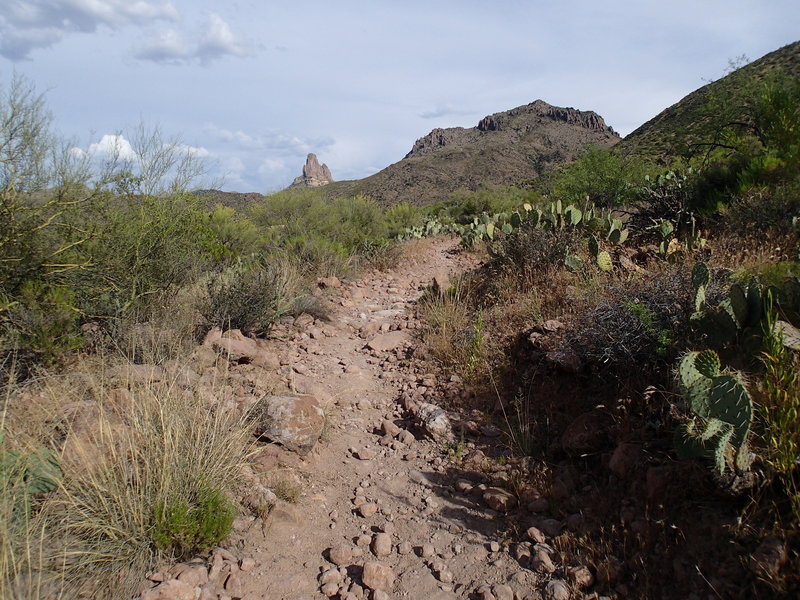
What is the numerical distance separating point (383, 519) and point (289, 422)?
97 cm

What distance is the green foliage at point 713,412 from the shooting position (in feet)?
7.74

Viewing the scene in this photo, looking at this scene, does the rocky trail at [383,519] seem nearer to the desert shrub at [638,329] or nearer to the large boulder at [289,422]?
the large boulder at [289,422]

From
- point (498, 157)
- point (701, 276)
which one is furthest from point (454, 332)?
point (498, 157)

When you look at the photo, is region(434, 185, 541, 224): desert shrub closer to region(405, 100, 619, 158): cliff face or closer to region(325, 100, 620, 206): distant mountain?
region(325, 100, 620, 206): distant mountain

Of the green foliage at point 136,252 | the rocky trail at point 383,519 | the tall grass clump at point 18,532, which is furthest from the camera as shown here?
the green foliage at point 136,252

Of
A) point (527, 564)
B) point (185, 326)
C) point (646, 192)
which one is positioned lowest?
point (527, 564)

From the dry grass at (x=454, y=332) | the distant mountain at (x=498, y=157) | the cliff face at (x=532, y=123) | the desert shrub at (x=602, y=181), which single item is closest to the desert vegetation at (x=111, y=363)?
the dry grass at (x=454, y=332)

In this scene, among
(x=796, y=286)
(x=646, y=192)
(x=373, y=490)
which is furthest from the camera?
(x=646, y=192)

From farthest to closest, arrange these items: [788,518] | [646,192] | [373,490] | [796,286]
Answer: [646,192], [373,490], [796,286], [788,518]

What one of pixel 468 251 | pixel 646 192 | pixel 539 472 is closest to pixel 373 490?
pixel 539 472

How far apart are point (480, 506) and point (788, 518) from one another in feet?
5.09

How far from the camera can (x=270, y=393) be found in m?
4.17

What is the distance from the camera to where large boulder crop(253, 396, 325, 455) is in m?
3.55

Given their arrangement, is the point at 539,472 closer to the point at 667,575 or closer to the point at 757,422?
the point at 667,575
